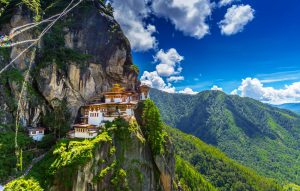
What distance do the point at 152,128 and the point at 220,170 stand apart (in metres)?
106

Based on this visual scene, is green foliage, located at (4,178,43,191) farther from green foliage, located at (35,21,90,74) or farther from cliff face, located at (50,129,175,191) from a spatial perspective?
green foliage, located at (35,21,90,74)

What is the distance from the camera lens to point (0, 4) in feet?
193

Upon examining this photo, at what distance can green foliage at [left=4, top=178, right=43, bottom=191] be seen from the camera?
30.5 meters

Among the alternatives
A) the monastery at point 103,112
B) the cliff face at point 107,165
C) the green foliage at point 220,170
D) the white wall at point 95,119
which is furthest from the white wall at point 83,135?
the green foliage at point 220,170

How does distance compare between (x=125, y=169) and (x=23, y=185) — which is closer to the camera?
(x=23, y=185)

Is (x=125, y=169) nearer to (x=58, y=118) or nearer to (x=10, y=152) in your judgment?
(x=58, y=118)

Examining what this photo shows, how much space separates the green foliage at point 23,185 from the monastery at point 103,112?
483 inches

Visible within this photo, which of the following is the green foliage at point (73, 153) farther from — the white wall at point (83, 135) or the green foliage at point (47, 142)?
the green foliage at point (47, 142)

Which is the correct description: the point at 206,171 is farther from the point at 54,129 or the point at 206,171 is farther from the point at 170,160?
the point at 54,129

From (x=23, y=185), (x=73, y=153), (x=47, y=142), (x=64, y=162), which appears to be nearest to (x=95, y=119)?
(x=47, y=142)

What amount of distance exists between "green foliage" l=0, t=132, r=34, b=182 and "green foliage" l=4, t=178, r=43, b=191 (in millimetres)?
4102

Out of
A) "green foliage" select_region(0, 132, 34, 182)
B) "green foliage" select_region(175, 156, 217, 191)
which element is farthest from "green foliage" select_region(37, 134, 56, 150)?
"green foliage" select_region(175, 156, 217, 191)

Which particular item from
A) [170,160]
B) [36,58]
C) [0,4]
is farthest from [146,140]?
[0,4]

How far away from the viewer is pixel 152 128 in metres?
45.5
